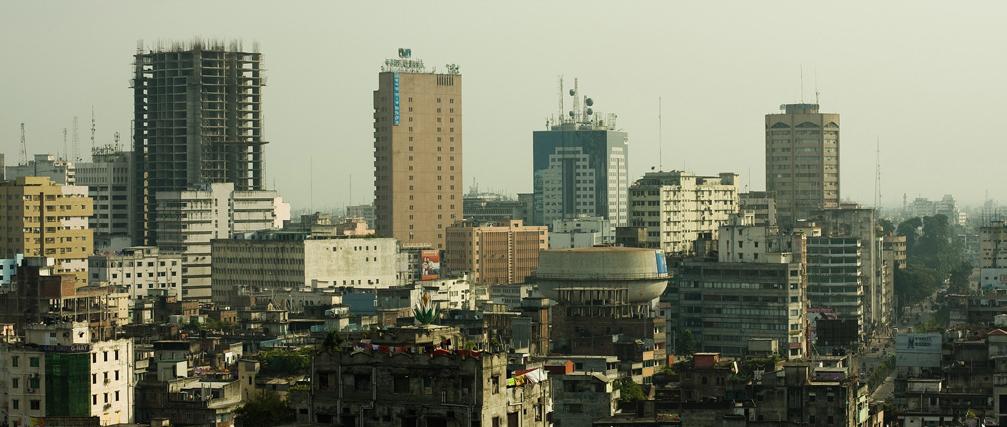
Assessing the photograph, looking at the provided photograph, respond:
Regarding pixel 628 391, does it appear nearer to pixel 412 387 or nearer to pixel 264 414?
pixel 264 414

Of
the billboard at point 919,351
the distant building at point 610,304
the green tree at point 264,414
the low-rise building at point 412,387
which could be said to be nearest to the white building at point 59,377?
the green tree at point 264,414

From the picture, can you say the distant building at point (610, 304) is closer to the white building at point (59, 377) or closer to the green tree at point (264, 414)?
the white building at point (59, 377)

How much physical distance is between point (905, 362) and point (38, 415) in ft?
225

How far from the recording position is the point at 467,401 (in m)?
86.4

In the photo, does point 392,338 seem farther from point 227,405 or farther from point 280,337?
point 280,337

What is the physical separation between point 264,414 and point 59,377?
41.5 ft

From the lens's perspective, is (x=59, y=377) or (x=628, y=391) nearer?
(x=59, y=377)

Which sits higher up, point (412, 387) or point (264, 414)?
point (412, 387)

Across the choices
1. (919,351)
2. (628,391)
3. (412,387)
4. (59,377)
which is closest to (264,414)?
(59,377)

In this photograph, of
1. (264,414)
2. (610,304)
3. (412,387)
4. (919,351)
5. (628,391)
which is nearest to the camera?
(412,387)

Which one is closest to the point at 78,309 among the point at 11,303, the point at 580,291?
the point at 11,303

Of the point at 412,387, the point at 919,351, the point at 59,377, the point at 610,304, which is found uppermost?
the point at 610,304

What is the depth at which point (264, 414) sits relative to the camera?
10494cm

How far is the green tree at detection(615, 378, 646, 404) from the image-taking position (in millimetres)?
125700
